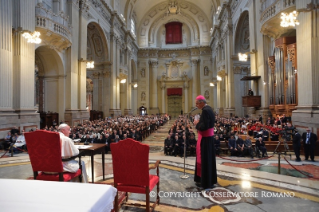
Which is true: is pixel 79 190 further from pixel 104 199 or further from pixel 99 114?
pixel 99 114

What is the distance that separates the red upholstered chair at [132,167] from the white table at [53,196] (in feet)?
3.54

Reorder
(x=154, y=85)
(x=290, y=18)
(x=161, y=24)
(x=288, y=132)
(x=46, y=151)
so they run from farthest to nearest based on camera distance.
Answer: (x=161, y=24) < (x=154, y=85) < (x=288, y=132) < (x=290, y=18) < (x=46, y=151)

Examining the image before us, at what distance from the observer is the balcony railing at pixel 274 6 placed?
930 centimetres

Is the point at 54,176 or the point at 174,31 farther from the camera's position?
the point at 174,31

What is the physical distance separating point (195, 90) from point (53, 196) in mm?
32296

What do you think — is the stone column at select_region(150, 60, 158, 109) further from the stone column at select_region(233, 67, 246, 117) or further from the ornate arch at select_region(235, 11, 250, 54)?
the ornate arch at select_region(235, 11, 250, 54)

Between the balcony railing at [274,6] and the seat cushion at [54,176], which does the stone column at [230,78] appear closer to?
the balcony railing at [274,6]

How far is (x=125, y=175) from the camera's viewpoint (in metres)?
3.15

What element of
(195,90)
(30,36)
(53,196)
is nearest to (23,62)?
(30,36)

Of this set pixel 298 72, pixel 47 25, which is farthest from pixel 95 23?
pixel 298 72

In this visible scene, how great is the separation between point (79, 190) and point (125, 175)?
134 centimetres

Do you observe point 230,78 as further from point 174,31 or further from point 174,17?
point 174,17

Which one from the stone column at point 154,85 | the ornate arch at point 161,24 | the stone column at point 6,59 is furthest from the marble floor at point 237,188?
the ornate arch at point 161,24

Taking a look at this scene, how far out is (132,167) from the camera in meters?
3.10
